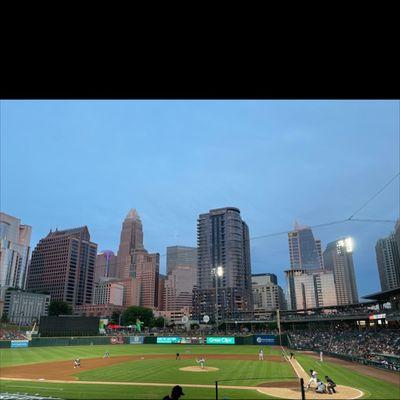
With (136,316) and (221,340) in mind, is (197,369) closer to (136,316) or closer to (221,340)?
(221,340)

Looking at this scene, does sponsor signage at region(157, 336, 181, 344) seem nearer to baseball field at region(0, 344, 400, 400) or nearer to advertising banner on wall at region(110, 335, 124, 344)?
advertising banner on wall at region(110, 335, 124, 344)

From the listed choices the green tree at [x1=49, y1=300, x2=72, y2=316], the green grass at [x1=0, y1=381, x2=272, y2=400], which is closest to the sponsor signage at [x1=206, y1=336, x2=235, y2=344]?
the green grass at [x1=0, y1=381, x2=272, y2=400]

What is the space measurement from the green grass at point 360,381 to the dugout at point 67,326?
186ft

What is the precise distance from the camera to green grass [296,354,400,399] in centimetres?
2497

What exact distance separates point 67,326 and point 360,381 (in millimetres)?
66271

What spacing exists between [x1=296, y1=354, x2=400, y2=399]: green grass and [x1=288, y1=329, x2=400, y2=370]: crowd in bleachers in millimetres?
4438

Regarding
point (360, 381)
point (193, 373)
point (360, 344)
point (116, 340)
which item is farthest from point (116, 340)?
point (360, 381)

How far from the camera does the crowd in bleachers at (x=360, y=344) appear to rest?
4209 cm

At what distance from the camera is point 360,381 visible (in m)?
30.4

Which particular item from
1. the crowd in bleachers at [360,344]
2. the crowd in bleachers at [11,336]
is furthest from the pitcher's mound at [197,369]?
the crowd in bleachers at [11,336]
